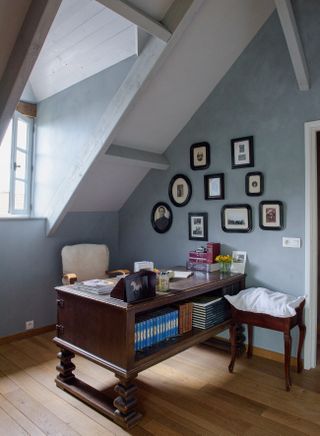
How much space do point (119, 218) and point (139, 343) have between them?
2.45 metres

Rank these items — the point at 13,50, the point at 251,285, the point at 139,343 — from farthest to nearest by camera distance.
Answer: the point at 251,285 < the point at 139,343 < the point at 13,50

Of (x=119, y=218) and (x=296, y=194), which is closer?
(x=296, y=194)

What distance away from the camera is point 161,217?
3998 mm

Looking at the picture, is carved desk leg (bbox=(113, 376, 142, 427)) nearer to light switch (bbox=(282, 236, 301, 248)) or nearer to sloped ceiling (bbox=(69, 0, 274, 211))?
light switch (bbox=(282, 236, 301, 248))

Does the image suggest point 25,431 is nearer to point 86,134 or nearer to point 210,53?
point 86,134

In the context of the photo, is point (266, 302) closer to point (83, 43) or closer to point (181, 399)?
point (181, 399)

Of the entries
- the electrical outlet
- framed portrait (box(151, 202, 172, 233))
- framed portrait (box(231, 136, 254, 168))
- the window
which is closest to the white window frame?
the window

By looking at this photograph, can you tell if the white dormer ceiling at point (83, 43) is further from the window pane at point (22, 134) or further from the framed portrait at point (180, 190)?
the framed portrait at point (180, 190)

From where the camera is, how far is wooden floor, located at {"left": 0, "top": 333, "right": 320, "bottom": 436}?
2105 millimetres

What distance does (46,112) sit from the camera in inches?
153

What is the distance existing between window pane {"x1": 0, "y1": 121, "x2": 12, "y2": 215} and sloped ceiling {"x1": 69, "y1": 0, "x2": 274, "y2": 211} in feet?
2.56

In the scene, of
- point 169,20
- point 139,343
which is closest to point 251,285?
point 139,343

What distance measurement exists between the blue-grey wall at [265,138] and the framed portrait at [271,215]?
51 mm

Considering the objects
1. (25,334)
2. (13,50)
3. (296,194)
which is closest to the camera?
(13,50)
